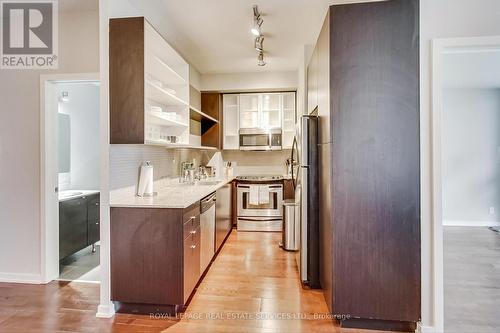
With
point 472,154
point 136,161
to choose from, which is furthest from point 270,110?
point 472,154

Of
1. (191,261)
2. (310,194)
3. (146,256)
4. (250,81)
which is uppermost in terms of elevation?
(250,81)

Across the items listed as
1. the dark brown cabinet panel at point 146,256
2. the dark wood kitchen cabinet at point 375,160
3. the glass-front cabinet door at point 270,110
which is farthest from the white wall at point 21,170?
the glass-front cabinet door at point 270,110

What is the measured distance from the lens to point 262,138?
17.3 feet

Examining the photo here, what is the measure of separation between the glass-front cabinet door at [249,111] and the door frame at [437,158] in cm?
350

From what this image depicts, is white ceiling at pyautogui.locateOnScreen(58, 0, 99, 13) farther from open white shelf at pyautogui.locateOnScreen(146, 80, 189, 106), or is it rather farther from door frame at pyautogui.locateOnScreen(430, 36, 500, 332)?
door frame at pyautogui.locateOnScreen(430, 36, 500, 332)

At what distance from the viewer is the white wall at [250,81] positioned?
5041 millimetres

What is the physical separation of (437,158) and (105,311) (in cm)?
289

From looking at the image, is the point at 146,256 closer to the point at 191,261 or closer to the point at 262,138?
the point at 191,261

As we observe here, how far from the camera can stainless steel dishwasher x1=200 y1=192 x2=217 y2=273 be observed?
9.52 ft

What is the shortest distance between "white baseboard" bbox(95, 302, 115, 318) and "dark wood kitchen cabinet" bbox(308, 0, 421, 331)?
183 cm

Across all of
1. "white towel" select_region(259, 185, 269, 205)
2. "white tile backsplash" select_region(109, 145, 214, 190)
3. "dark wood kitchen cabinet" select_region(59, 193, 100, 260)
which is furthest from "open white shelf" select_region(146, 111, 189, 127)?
"white towel" select_region(259, 185, 269, 205)

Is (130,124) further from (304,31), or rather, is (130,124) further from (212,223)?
(304,31)

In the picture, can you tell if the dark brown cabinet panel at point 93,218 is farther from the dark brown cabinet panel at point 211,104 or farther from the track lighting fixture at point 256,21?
the track lighting fixture at point 256,21

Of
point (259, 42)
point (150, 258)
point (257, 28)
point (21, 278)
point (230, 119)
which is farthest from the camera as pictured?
point (230, 119)
